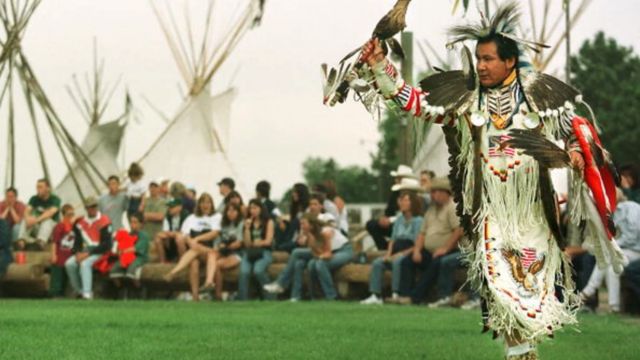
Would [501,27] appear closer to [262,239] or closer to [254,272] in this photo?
[262,239]

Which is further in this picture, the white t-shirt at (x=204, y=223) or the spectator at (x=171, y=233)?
the spectator at (x=171, y=233)

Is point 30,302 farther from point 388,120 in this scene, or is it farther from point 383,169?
point 388,120

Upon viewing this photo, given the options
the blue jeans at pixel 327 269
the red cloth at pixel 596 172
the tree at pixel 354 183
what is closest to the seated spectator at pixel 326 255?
the blue jeans at pixel 327 269

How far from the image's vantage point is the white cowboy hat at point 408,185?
1747cm

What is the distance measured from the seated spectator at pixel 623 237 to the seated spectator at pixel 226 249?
5060 mm

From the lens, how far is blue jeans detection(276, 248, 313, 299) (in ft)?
58.2

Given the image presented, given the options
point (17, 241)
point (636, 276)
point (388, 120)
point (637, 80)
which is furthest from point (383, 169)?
point (636, 276)

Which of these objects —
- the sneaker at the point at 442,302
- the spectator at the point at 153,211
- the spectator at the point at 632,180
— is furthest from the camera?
the spectator at the point at 153,211

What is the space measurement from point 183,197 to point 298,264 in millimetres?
2591

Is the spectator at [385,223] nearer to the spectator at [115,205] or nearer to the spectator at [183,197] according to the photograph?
the spectator at [183,197]

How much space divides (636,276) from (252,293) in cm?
575

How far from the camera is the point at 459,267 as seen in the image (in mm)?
16688

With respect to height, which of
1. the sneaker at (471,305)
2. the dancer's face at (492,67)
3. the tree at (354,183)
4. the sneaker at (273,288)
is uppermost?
the tree at (354,183)

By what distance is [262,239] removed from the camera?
1800 centimetres
